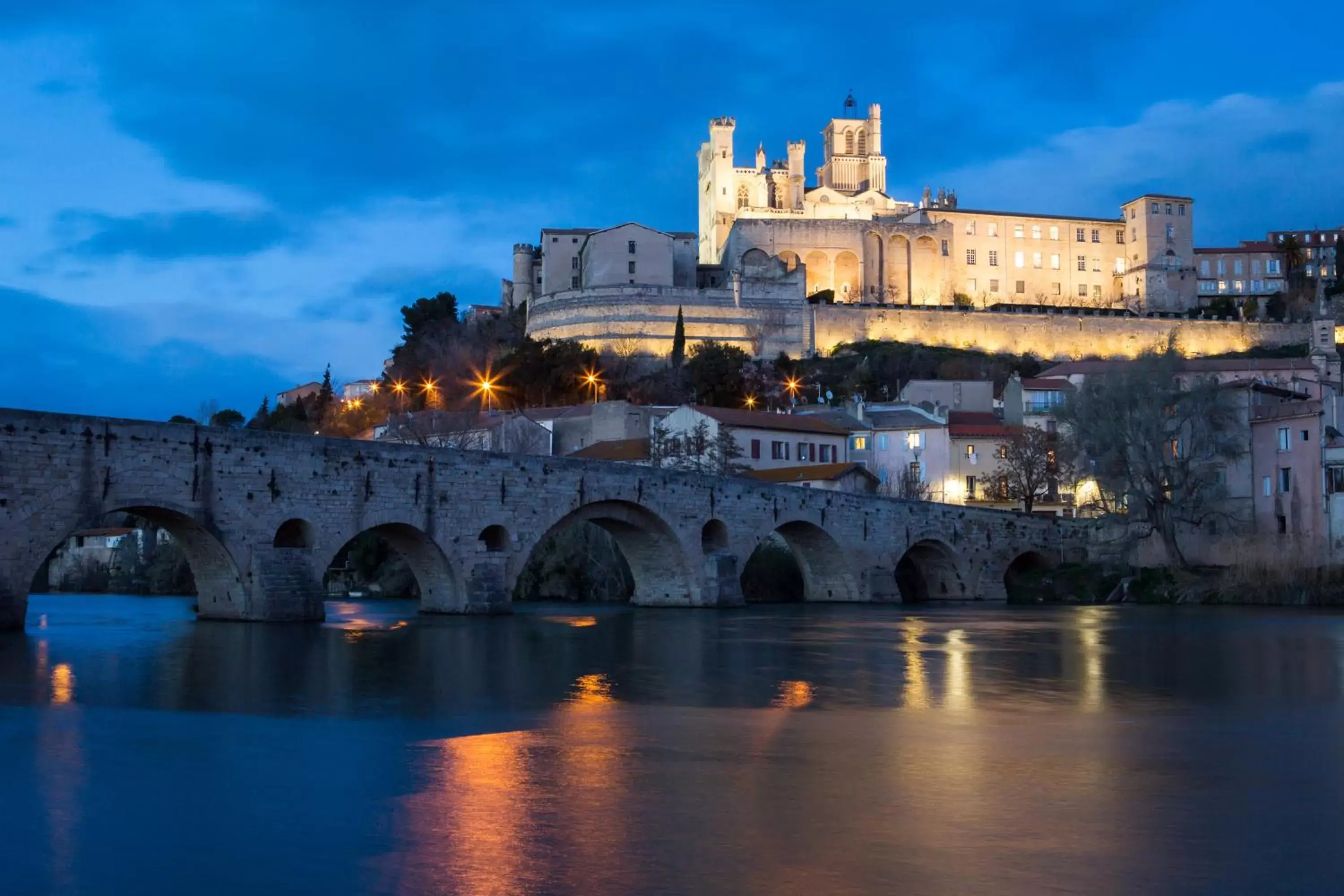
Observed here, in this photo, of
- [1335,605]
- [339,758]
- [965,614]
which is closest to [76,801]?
[339,758]

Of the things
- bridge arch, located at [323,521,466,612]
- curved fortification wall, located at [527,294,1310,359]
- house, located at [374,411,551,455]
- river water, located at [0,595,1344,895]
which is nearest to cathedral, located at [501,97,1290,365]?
curved fortification wall, located at [527,294,1310,359]

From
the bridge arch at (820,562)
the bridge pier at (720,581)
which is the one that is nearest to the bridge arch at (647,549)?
the bridge pier at (720,581)

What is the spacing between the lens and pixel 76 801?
10.3 metres

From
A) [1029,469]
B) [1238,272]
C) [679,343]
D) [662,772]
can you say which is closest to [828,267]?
[679,343]

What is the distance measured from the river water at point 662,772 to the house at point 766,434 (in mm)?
35115

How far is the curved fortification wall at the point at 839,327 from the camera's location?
92.2 m

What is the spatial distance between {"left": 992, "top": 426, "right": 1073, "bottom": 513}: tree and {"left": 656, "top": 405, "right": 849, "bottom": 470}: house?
7.66 meters

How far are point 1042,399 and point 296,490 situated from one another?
4694 centimetres

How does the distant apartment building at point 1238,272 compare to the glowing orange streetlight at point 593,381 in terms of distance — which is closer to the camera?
the glowing orange streetlight at point 593,381

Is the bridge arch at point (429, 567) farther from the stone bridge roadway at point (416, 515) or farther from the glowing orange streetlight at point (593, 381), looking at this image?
the glowing orange streetlight at point (593, 381)

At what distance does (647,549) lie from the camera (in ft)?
131

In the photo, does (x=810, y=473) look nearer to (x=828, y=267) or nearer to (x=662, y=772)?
(x=662, y=772)

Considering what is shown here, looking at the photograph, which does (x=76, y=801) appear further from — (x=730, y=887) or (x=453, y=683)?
(x=453, y=683)

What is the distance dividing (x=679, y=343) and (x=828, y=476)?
35.3 metres
